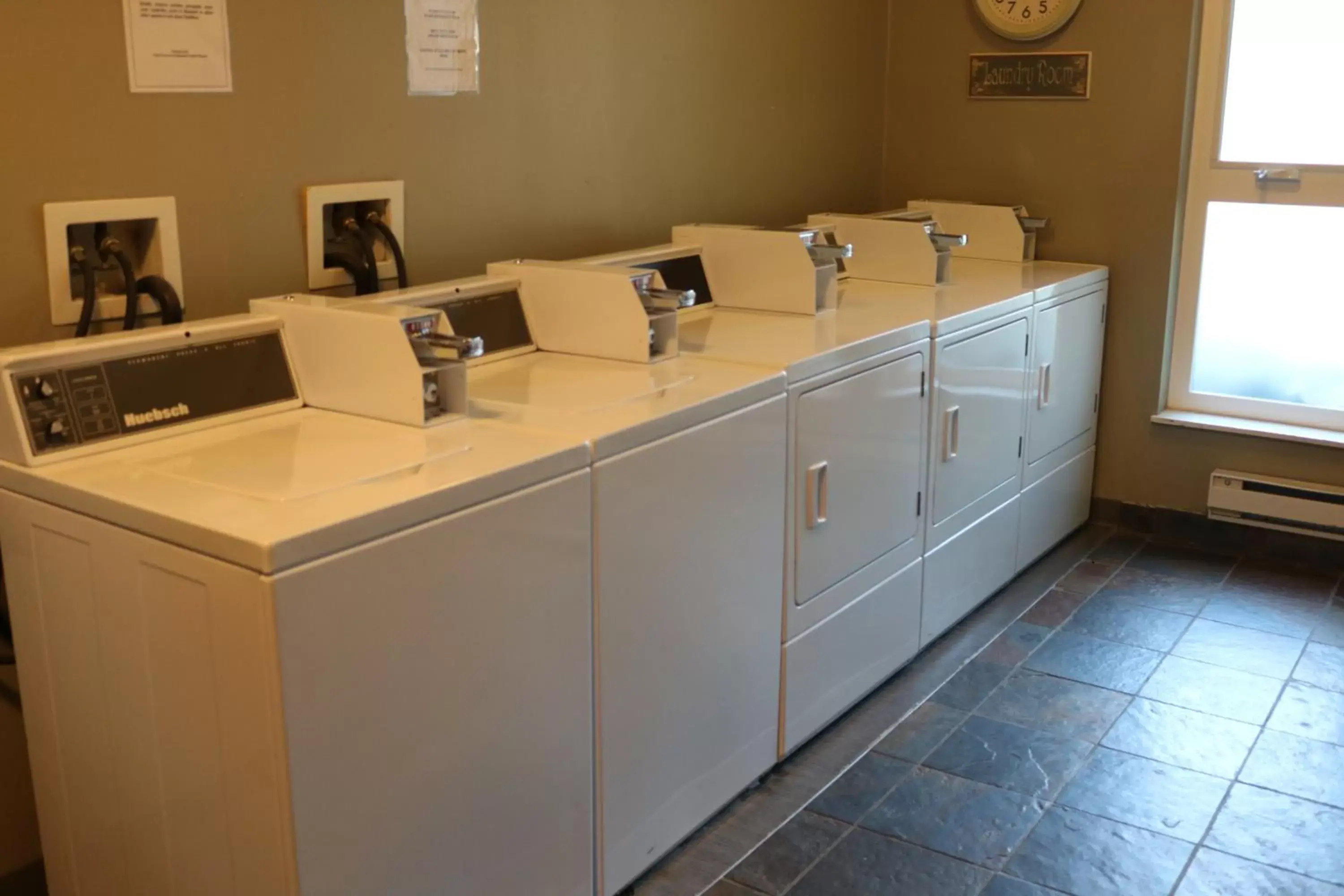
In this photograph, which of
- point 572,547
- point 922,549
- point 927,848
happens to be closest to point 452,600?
point 572,547

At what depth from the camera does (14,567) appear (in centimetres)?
194

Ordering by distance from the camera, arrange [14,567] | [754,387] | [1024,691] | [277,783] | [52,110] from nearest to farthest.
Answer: [277,783] → [14,567] → [52,110] → [754,387] → [1024,691]

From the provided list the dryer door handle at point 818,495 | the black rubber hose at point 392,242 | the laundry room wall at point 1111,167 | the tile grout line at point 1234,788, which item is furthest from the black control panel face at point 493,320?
the laundry room wall at point 1111,167

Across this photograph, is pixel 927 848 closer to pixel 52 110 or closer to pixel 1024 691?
pixel 1024 691

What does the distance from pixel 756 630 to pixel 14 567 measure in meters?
1.32

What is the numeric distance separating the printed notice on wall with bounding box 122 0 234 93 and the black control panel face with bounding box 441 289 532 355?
575 millimetres

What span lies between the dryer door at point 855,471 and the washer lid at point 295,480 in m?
0.79

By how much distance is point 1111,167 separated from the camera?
13.5 feet

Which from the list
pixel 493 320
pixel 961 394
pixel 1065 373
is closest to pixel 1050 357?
pixel 1065 373

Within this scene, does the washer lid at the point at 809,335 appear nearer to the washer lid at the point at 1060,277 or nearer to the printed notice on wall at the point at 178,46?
the washer lid at the point at 1060,277

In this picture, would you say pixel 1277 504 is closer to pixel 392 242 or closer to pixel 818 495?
pixel 818 495

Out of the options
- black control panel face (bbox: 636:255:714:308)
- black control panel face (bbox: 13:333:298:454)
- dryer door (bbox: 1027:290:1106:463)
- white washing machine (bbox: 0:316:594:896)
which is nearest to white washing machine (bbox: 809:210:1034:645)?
dryer door (bbox: 1027:290:1106:463)

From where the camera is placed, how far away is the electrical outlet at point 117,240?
210cm

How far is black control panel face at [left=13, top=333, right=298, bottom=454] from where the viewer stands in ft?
6.15
